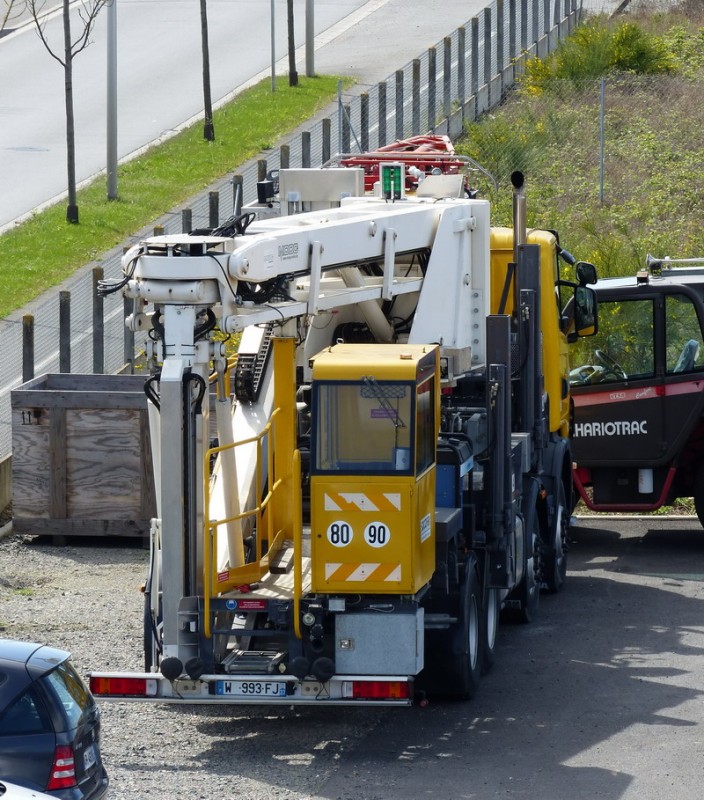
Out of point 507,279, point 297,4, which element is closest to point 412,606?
point 507,279

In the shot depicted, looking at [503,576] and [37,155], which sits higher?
[37,155]

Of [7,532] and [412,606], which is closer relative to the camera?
[412,606]

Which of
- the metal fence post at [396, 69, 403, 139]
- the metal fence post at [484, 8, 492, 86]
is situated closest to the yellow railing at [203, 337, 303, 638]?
the metal fence post at [396, 69, 403, 139]

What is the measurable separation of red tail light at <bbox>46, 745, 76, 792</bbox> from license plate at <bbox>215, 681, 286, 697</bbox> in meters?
2.31

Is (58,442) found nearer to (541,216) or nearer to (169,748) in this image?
(169,748)

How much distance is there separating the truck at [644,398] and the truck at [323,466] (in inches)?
174

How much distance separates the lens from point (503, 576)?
38.7 feet

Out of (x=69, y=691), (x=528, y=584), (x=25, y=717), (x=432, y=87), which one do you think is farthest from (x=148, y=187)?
(x=25, y=717)

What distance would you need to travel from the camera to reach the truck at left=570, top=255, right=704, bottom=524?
1639 centimetres

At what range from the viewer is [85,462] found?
1620 cm

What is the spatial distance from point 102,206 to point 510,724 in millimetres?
20973

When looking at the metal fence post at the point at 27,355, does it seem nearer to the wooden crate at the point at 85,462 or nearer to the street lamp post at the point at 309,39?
the wooden crate at the point at 85,462

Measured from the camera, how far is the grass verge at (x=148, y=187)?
26.4m

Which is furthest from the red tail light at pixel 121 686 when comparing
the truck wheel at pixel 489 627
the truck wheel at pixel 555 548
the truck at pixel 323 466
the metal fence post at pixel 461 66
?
the metal fence post at pixel 461 66
